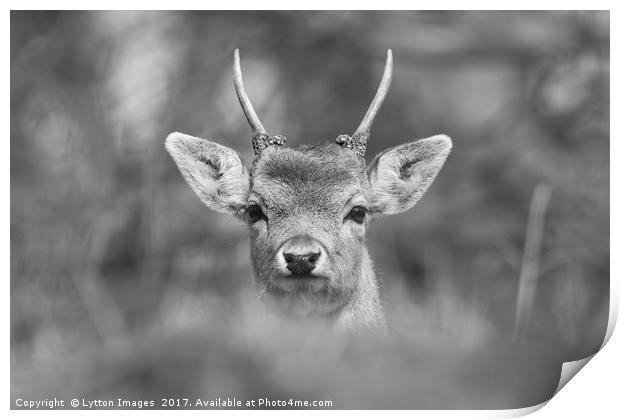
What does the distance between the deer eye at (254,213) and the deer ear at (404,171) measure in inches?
22.9

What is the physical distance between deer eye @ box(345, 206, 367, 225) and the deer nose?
0.47 meters

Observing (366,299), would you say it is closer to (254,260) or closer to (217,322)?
(254,260)

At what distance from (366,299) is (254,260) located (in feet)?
1.90

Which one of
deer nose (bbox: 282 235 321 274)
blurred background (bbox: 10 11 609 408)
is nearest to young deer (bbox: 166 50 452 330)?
deer nose (bbox: 282 235 321 274)

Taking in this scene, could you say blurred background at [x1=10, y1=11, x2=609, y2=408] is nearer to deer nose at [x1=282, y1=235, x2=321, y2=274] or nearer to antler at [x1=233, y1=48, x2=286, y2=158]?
deer nose at [x1=282, y1=235, x2=321, y2=274]

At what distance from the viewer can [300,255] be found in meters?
4.16

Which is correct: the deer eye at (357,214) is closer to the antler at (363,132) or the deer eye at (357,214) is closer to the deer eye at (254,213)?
the antler at (363,132)

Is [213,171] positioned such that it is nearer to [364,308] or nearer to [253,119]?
[253,119]

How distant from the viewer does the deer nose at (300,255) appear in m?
4.16

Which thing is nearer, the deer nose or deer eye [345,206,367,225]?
the deer nose

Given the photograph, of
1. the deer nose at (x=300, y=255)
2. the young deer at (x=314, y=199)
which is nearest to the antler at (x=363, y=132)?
the young deer at (x=314, y=199)

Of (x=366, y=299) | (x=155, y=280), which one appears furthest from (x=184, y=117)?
(x=366, y=299)

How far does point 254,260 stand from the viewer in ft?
15.4

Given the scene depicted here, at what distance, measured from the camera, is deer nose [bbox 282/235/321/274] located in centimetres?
416
